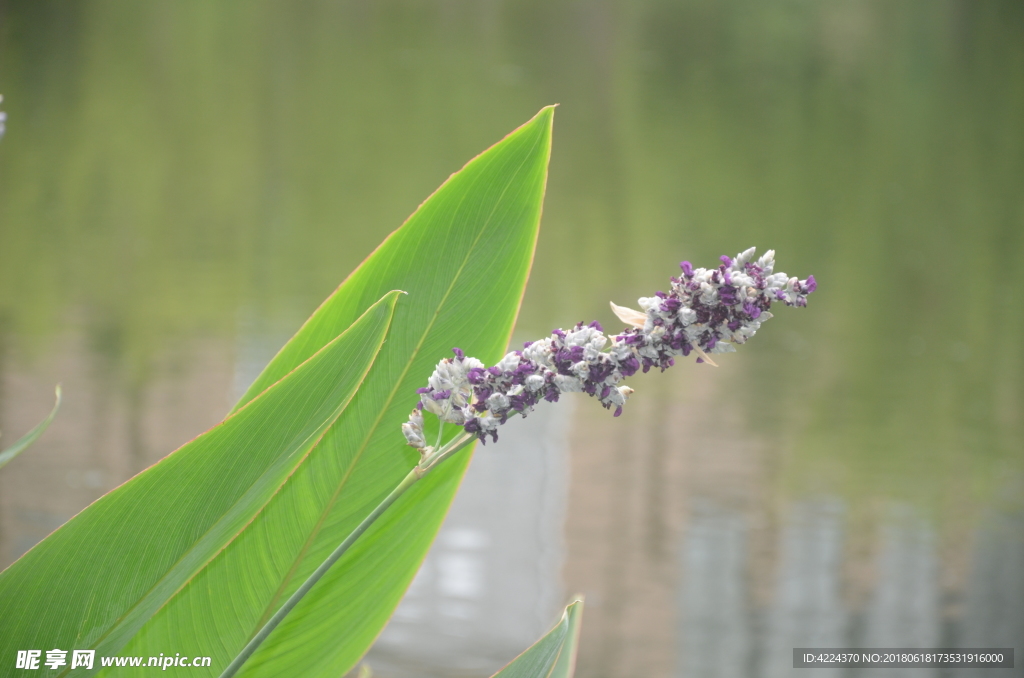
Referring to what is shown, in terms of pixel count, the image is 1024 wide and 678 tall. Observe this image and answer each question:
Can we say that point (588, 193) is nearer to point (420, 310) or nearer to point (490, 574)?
point (490, 574)

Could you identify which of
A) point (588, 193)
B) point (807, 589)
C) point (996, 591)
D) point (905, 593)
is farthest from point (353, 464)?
point (588, 193)

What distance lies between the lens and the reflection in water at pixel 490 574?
4.36 feet

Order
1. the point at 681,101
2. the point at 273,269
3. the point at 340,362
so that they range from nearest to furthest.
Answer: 1. the point at 340,362
2. the point at 273,269
3. the point at 681,101

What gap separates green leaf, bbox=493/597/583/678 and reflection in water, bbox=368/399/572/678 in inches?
40.0

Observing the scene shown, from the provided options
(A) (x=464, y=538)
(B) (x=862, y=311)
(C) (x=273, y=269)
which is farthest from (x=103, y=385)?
(B) (x=862, y=311)

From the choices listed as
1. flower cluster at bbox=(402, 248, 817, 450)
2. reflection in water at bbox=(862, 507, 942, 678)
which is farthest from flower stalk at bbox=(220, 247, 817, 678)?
reflection in water at bbox=(862, 507, 942, 678)

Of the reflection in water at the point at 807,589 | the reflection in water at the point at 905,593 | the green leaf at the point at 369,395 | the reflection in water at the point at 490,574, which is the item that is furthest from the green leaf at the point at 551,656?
the reflection in water at the point at 905,593

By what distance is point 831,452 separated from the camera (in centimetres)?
188

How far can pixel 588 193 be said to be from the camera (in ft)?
11.8

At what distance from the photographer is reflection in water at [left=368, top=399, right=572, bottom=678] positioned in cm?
133

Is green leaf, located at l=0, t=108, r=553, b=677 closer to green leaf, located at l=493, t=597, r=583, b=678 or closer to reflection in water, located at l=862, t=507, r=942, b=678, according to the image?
green leaf, located at l=493, t=597, r=583, b=678

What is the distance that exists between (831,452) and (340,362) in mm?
1834

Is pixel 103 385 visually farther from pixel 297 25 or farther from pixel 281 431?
pixel 297 25

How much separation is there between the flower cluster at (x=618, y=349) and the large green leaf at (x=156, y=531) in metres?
0.05
